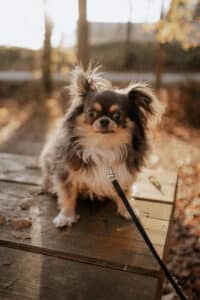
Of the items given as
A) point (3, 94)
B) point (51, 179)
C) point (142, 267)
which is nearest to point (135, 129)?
point (51, 179)

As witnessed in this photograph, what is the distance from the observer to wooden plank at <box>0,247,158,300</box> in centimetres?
215

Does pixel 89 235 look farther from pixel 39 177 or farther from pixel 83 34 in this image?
pixel 83 34

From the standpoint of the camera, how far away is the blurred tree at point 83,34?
5.66 m

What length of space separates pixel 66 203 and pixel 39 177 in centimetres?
81

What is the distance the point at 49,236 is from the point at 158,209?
1.02 meters

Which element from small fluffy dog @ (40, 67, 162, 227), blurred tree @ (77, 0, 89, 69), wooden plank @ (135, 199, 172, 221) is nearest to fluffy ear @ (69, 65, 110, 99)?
small fluffy dog @ (40, 67, 162, 227)

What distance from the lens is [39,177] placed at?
12.2ft

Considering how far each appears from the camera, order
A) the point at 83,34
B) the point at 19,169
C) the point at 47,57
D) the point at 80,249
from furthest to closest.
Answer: the point at 47,57
the point at 83,34
the point at 19,169
the point at 80,249

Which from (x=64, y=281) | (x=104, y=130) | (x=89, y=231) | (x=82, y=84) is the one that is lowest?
(x=64, y=281)

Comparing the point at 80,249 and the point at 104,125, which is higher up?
the point at 104,125

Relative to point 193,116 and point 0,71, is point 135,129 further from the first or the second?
point 0,71

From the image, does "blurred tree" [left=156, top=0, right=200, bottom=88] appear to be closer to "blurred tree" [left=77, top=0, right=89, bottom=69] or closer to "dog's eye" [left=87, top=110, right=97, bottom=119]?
"blurred tree" [left=77, top=0, right=89, bottom=69]

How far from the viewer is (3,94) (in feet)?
38.1

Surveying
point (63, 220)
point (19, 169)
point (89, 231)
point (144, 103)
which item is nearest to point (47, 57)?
point (19, 169)
